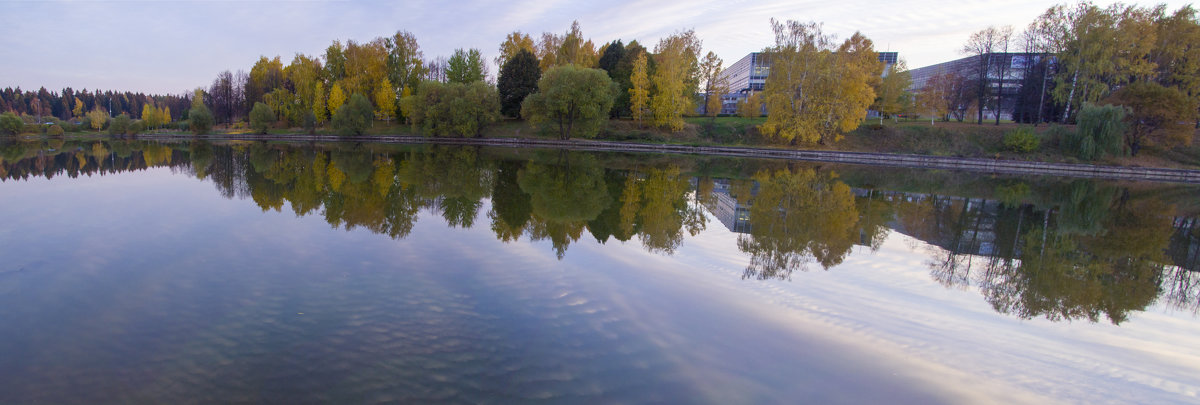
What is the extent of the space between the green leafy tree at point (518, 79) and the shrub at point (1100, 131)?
42.0 m

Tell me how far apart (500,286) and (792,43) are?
43.4 metres

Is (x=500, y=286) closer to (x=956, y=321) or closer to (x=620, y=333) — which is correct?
(x=620, y=333)

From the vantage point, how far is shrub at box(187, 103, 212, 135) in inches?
Result: 2244

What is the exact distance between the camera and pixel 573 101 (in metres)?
44.7

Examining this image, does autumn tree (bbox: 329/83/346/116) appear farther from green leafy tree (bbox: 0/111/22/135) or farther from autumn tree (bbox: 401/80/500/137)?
green leafy tree (bbox: 0/111/22/135)

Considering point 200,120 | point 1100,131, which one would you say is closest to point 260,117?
point 200,120

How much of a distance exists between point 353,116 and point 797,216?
46.9 meters

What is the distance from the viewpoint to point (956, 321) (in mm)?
7332

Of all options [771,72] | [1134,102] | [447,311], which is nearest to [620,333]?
[447,311]

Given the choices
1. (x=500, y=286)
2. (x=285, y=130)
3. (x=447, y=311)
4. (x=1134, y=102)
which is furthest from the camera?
(x=285, y=130)

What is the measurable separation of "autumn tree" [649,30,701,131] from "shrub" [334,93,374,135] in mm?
26526

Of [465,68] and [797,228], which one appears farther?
[465,68]

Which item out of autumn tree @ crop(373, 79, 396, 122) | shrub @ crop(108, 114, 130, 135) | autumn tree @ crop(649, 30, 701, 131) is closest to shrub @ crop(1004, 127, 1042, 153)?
autumn tree @ crop(649, 30, 701, 131)

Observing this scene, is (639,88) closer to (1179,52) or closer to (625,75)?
(625,75)
